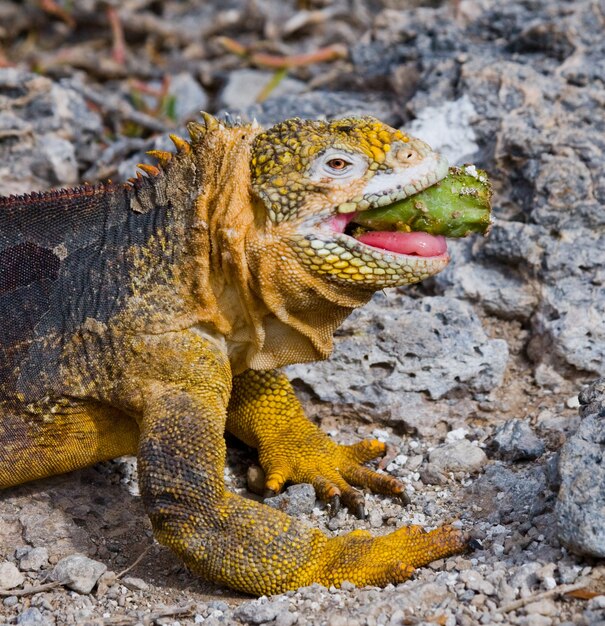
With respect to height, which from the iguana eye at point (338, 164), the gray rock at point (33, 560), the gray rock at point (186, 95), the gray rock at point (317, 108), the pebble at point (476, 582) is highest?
the iguana eye at point (338, 164)

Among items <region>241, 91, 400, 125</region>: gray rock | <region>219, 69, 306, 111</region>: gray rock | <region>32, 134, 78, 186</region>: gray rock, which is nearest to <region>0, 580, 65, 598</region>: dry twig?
<region>32, 134, 78, 186</region>: gray rock

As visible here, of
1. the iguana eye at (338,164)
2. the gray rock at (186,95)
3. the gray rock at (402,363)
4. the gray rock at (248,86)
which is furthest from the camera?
the gray rock at (186,95)

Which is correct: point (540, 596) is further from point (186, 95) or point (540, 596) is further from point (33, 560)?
point (186, 95)

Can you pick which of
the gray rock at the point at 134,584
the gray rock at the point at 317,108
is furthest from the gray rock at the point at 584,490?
the gray rock at the point at 317,108

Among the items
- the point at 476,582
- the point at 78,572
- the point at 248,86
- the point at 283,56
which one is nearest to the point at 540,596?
the point at 476,582

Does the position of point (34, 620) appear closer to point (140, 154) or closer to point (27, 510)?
point (27, 510)

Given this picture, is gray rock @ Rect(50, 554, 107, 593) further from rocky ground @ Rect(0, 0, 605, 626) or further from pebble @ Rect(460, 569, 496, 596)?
pebble @ Rect(460, 569, 496, 596)

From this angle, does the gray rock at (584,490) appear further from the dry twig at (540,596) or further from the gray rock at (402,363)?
the gray rock at (402,363)
